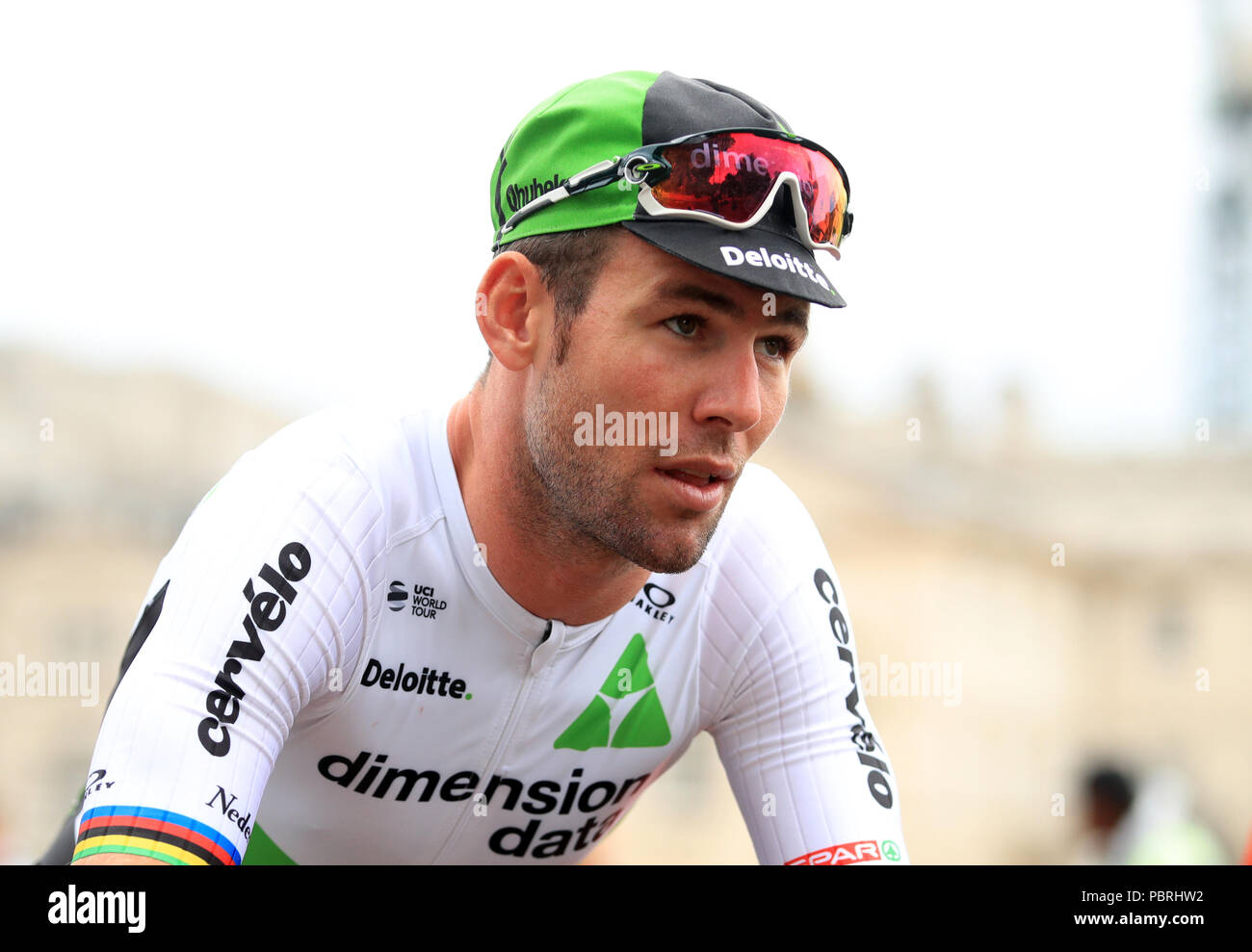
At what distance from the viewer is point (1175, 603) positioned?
4778 centimetres

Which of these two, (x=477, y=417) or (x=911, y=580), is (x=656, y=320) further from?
(x=911, y=580)

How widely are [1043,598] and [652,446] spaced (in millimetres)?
46882

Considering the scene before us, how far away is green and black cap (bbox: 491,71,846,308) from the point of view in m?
3.13

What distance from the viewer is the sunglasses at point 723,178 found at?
3191 millimetres

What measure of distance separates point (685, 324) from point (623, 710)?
1.09 meters

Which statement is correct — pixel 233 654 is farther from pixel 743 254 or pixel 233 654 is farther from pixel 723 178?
pixel 723 178

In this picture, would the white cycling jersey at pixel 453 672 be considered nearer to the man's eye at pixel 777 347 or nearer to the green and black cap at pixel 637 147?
the man's eye at pixel 777 347

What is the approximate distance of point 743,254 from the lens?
123 inches

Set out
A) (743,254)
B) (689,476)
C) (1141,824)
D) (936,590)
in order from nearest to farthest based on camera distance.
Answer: (743,254) < (689,476) < (1141,824) < (936,590)

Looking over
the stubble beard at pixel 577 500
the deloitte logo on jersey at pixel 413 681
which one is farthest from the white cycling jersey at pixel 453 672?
the stubble beard at pixel 577 500

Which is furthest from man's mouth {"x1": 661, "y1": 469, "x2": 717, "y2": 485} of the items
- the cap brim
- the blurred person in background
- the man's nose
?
the blurred person in background

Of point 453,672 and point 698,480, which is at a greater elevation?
point 698,480

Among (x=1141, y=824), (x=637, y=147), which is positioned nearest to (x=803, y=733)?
(x=637, y=147)
